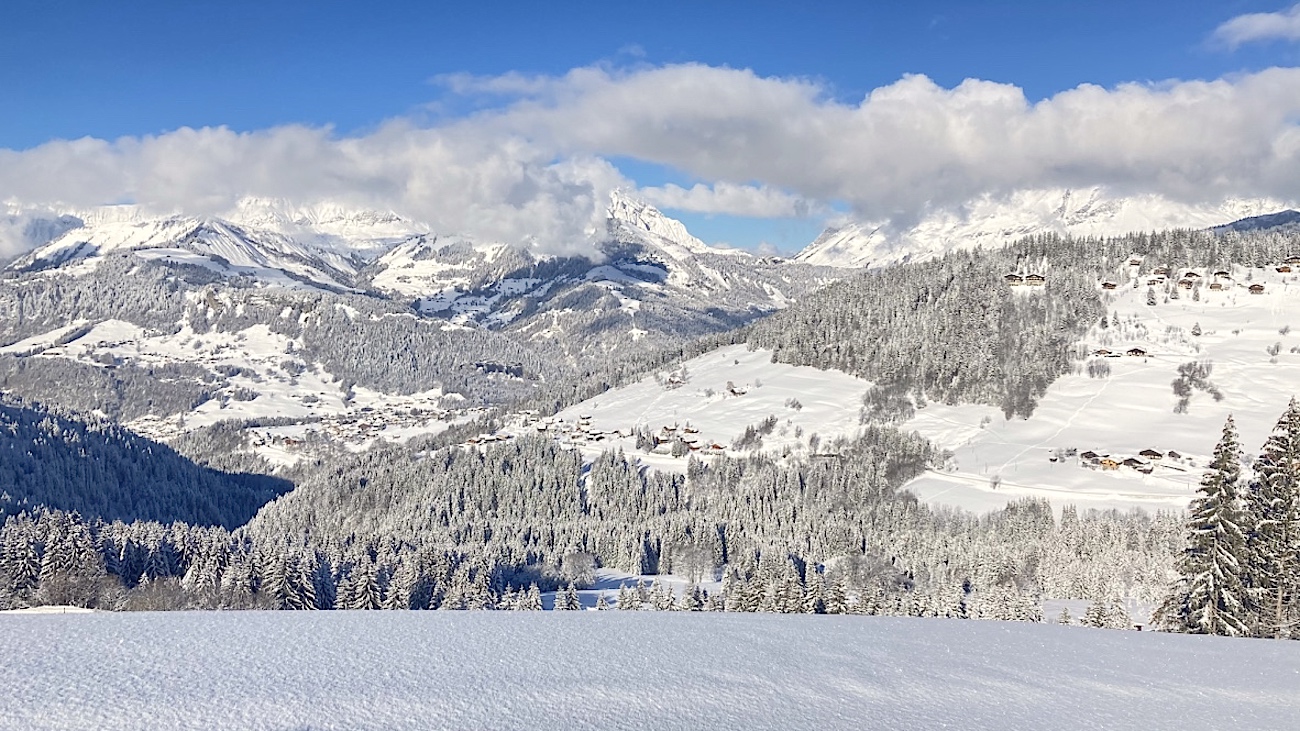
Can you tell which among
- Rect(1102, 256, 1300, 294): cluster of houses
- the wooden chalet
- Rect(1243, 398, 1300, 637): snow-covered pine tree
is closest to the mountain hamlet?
Rect(1243, 398, 1300, 637): snow-covered pine tree

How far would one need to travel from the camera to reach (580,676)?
11.3m

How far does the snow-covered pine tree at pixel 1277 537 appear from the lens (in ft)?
98.9

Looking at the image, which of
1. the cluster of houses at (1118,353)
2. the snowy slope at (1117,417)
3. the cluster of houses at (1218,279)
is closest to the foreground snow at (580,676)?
the snowy slope at (1117,417)

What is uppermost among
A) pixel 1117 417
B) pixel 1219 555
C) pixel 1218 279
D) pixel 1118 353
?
pixel 1218 279

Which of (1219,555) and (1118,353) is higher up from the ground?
(1118,353)

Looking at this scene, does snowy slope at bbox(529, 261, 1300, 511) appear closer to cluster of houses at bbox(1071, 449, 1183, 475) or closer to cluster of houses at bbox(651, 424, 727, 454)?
cluster of houses at bbox(1071, 449, 1183, 475)

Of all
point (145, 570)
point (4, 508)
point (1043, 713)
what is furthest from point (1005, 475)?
point (4, 508)

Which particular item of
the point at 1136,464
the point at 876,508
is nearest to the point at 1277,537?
the point at 876,508

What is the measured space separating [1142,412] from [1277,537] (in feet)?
472

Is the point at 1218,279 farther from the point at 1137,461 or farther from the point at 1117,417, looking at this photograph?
the point at 1137,461

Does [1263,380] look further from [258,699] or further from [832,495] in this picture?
[258,699]

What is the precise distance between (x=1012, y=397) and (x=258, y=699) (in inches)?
7161

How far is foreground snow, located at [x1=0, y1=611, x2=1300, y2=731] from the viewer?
945 centimetres

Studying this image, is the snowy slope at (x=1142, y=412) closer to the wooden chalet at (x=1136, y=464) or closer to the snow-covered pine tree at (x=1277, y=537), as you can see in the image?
the wooden chalet at (x=1136, y=464)
